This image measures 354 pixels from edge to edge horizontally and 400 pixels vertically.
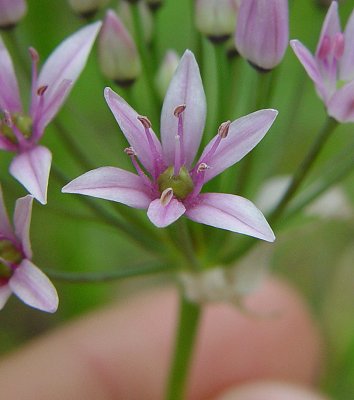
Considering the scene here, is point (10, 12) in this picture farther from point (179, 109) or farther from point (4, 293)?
point (4, 293)

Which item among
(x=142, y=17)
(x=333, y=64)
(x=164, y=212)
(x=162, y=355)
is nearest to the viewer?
(x=164, y=212)

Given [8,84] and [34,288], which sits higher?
[8,84]

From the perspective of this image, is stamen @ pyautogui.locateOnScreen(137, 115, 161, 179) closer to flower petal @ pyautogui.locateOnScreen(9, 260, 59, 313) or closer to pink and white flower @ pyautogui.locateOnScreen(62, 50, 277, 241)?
pink and white flower @ pyautogui.locateOnScreen(62, 50, 277, 241)

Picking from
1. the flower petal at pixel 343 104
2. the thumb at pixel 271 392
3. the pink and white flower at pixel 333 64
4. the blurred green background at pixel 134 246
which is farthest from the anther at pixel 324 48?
the thumb at pixel 271 392

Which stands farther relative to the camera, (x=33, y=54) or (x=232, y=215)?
(x=33, y=54)

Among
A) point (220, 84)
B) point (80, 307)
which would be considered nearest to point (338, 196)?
point (220, 84)

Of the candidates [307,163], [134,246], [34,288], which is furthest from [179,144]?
[134,246]

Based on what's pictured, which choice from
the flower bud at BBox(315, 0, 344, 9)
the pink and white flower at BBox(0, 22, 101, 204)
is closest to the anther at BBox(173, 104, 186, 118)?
the pink and white flower at BBox(0, 22, 101, 204)

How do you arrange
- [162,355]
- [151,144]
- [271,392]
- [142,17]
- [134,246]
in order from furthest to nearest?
[134,246], [162,355], [271,392], [142,17], [151,144]
